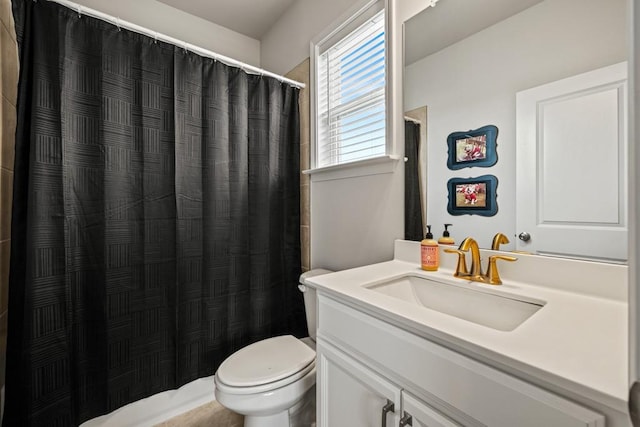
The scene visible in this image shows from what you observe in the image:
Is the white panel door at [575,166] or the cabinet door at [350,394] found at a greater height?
the white panel door at [575,166]

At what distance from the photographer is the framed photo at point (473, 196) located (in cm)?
102

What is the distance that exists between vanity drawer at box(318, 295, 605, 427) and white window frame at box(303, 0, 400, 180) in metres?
0.79

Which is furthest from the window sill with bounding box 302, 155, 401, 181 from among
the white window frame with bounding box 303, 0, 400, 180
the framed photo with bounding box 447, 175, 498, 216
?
the framed photo with bounding box 447, 175, 498, 216

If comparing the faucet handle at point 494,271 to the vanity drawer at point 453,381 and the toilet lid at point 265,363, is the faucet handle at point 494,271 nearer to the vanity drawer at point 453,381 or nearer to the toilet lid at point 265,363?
the vanity drawer at point 453,381

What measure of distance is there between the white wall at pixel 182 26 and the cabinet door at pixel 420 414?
2.37 meters

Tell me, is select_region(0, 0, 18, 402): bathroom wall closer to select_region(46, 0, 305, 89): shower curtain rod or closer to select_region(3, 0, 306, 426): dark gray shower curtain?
select_region(3, 0, 306, 426): dark gray shower curtain

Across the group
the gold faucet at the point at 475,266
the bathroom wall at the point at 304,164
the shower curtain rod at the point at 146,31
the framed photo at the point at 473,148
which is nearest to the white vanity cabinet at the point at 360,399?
the gold faucet at the point at 475,266

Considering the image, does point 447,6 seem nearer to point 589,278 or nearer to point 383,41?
point 383,41

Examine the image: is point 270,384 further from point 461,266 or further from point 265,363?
point 461,266

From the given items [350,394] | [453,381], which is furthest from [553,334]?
[350,394]

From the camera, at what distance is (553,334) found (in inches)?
22.6

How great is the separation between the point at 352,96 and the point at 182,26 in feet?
4.43

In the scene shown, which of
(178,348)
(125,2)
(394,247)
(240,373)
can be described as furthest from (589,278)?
(125,2)

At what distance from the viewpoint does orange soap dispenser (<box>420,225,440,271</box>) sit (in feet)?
3.62
